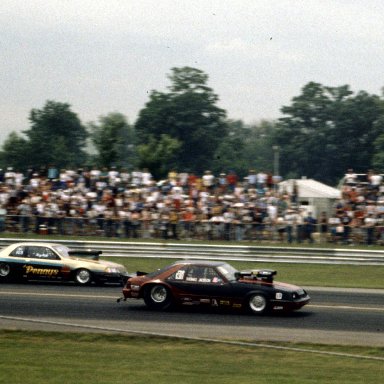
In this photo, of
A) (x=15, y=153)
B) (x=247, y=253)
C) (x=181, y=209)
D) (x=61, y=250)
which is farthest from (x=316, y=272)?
(x=15, y=153)

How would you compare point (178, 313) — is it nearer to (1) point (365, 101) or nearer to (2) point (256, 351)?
(2) point (256, 351)

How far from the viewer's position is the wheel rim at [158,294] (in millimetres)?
16203

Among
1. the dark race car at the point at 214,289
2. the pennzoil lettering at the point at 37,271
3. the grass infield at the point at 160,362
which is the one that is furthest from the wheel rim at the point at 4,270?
the grass infield at the point at 160,362

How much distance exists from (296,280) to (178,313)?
24.2ft

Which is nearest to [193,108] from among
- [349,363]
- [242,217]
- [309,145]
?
[309,145]

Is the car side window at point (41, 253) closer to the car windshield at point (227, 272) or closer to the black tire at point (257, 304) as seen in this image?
the car windshield at point (227, 272)

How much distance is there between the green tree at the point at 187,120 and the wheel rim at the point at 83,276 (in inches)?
2310

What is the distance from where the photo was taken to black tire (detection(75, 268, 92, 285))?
20438 mm

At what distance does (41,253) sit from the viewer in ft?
67.7

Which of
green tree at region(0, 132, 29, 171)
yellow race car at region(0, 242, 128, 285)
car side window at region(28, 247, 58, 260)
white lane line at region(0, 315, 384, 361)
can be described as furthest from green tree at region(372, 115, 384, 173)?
white lane line at region(0, 315, 384, 361)

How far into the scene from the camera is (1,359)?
11.1 metres

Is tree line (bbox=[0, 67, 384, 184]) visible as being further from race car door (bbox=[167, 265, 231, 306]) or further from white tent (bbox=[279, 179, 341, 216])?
race car door (bbox=[167, 265, 231, 306])

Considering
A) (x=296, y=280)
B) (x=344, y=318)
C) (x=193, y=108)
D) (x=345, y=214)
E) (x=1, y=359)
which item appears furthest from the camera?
(x=193, y=108)

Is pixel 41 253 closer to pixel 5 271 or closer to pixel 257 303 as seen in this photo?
pixel 5 271
